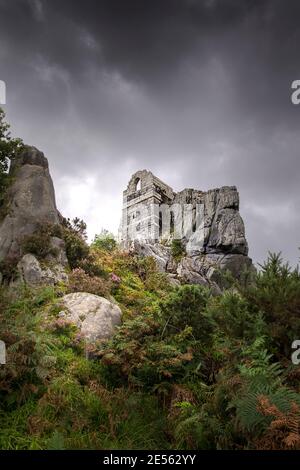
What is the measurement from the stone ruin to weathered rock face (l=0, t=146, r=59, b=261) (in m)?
4.58

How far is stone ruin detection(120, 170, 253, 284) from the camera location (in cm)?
1884

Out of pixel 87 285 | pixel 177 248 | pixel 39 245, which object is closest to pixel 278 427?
pixel 87 285

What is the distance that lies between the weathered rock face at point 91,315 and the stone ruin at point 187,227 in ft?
22.2

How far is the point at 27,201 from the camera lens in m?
14.3

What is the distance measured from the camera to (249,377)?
16.0ft

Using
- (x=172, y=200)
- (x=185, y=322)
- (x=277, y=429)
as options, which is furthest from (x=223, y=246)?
(x=277, y=429)

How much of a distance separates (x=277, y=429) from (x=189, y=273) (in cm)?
1380

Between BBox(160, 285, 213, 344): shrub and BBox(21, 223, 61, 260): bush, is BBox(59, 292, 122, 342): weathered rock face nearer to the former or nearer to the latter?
BBox(160, 285, 213, 344): shrub

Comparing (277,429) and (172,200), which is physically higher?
(172,200)

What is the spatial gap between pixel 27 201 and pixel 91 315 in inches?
281

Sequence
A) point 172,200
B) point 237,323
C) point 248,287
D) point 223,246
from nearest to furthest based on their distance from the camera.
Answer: point 237,323
point 248,287
point 223,246
point 172,200

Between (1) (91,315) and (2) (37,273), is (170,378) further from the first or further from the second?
(2) (37,273)

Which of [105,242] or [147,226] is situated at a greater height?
[147,226]
